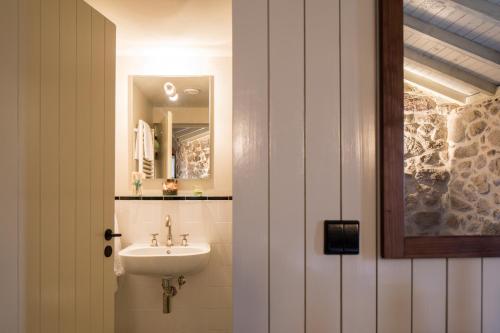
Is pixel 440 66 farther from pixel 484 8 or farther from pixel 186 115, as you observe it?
pixel 186 115

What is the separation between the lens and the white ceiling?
166 centimetres

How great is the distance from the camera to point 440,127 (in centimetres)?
83

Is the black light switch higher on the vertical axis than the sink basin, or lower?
higher

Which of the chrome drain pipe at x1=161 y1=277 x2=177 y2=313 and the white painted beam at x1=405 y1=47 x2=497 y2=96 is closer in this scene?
the white painted beam at x1=405 y1=47 x2=497 y2=96

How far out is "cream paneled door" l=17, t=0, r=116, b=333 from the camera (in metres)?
1.01

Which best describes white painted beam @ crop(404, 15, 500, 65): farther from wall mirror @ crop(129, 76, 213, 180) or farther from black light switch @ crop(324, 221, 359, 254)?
wall mirror @ crop(129, 76, 213, 180)

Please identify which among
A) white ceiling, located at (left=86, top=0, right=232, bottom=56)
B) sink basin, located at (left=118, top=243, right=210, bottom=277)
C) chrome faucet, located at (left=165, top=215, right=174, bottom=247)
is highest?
white ceiling, located at (left=86, top=0, right=232, bottom=56)

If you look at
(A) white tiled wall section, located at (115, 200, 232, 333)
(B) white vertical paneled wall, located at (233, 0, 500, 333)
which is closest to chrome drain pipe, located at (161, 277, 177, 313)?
(A) white tiled wall section, located at (115, 200, 232, 333)

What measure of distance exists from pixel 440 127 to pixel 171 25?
1.74m

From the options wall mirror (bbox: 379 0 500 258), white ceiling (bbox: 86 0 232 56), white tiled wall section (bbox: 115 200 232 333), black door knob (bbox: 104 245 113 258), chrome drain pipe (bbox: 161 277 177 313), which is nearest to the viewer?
wall mirror (bbox: 379 0 500 258)

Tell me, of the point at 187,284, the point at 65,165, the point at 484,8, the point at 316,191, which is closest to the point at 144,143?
the point at 65,165

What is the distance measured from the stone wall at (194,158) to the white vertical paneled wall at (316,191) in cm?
143

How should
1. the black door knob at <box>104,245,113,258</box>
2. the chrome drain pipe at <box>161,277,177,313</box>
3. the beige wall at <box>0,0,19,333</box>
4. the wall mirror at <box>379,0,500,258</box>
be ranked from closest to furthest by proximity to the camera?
the wall mirror at <box>379,0,500,258</box>, the beige wall at <box>0,0,19,333</box>, the black door knob at <box>104,245,113,258</box>, the chrome drain pipe at <box>161,277,177,313</box>

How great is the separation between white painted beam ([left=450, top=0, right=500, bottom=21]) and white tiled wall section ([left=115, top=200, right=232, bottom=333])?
1.74 metres
